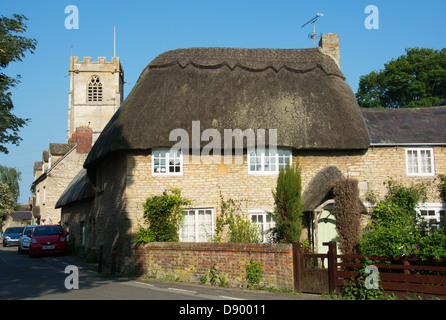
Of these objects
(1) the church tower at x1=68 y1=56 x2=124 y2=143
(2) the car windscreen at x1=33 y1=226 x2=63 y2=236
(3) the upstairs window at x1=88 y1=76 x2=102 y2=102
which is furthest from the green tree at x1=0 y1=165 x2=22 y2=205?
(2) the car windscreen at x1=33 y1=226 x2=63 y2=236

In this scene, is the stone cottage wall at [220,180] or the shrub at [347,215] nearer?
the shrub at [347,215]

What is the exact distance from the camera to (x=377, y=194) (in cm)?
1762

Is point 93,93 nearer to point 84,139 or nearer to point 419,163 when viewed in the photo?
point 84,139

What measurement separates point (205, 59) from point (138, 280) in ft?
32.2

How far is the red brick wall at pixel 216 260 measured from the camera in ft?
39.7

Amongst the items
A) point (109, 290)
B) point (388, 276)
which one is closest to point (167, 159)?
point (109, 290)

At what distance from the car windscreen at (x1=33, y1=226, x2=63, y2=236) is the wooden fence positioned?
16673 millimetres

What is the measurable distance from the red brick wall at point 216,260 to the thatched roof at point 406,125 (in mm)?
7893

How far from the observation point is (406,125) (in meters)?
19.3

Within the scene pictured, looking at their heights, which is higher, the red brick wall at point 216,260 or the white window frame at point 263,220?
the white window frame at point 263,220

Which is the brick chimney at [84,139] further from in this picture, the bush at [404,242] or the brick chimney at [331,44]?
the bush at [404,242]

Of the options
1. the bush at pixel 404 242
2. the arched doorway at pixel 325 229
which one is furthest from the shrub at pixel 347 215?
the arched doorway at pixel 325 229

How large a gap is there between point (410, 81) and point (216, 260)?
3141 cm
